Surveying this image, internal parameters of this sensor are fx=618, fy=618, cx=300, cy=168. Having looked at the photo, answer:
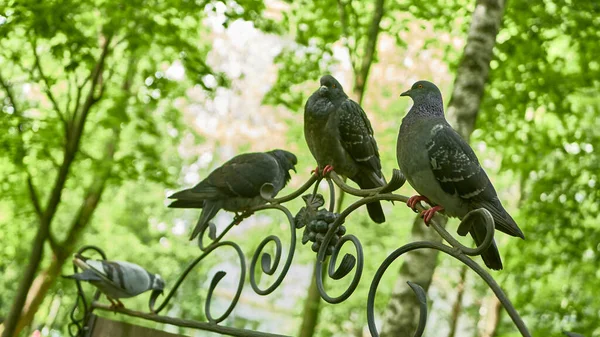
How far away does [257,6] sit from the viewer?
6.42m

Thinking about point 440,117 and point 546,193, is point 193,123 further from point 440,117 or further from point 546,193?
point 440,117

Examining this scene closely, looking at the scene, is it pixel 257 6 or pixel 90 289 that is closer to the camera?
pixel 257 6

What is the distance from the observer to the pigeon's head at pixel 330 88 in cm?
265

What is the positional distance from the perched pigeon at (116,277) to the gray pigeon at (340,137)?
1121mm

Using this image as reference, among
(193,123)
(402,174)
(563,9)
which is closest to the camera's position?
(402,174)

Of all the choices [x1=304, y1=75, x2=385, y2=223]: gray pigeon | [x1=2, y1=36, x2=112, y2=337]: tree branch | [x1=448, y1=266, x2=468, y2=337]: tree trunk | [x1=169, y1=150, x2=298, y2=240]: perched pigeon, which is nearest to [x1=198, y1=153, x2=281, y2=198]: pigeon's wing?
[x1=169, y1=150, x2=298, y2=240]: perched pigeon

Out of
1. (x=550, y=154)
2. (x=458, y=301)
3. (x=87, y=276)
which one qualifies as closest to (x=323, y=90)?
(x=87, y=276)

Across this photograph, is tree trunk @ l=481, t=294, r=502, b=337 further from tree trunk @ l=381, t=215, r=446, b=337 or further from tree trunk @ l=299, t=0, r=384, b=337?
tree trunk @ l=381, t=215, r=446, b=337

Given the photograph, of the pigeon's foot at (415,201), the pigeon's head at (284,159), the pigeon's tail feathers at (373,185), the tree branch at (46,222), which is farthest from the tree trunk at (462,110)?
the tree branch at (46,222)

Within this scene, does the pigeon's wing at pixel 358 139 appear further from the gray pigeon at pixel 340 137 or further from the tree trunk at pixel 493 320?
the tree trunk at pixel 493 320

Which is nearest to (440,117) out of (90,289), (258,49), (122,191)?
(122,191)

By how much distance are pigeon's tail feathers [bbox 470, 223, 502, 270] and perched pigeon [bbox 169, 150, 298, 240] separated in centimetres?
118

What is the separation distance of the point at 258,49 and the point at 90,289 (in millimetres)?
8320

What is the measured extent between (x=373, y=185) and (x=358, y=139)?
0.67 feet
